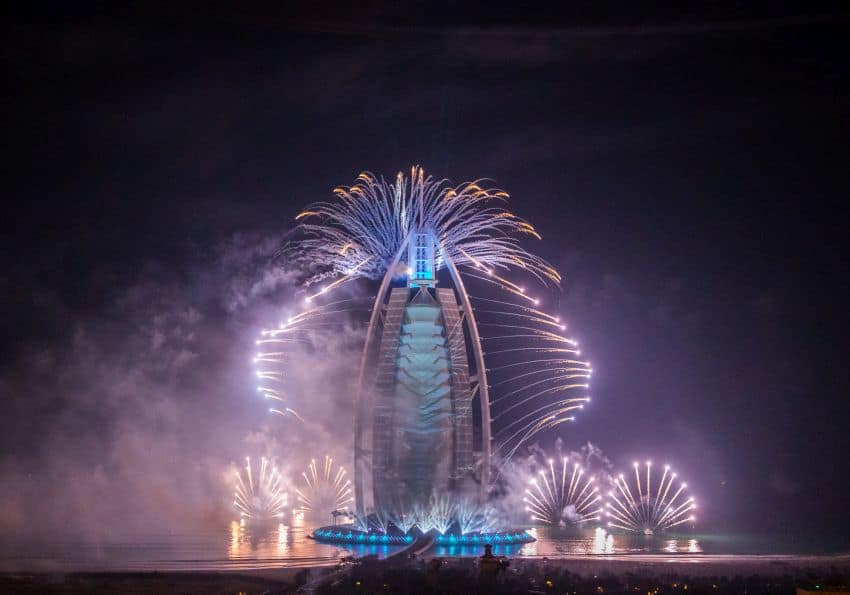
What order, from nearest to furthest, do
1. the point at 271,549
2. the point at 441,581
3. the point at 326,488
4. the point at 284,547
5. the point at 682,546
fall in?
the point at 441,581 < the point at 271,549 < the point at 284,547 < the point at 682,546 < the point at 326,488

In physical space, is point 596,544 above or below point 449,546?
above

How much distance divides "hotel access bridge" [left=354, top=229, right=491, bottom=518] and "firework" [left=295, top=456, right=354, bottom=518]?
10.9 m

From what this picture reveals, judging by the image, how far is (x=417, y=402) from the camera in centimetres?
9475

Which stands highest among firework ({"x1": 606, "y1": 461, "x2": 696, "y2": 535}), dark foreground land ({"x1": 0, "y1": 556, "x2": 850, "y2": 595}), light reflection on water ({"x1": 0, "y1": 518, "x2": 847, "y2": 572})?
firework ({"x1": 606, "y1": 461, "x2": 696, "y2": 535})

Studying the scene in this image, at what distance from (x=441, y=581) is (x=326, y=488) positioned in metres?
48.1

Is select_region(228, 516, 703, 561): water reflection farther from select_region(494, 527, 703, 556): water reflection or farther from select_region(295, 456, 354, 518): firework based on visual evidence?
select_region(295, 456, 354, 518): firework

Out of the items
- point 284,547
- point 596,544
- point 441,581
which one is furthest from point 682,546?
point 441,581

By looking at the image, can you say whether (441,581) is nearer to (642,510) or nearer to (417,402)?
(417,402)

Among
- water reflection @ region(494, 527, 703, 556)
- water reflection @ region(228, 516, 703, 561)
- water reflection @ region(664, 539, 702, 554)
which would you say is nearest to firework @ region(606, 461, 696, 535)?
water reflection @ region(494, 527, 703, 556)

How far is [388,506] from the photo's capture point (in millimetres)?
93562

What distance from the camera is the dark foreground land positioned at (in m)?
62.2

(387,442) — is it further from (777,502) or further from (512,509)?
(777,502)

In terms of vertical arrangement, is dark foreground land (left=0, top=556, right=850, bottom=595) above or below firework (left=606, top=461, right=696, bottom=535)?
below

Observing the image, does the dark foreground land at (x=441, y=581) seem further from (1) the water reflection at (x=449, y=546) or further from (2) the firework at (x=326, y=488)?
(2) the firework at (x=326, y=488)
